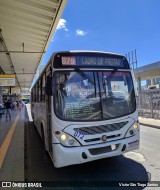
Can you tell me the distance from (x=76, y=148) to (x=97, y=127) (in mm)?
664

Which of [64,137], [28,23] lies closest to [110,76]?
[64,137]

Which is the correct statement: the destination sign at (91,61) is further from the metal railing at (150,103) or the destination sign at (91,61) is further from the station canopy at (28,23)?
the metal railing at (150,103)

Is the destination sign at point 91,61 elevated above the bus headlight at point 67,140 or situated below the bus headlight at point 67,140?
above

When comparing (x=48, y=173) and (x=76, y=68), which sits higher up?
(x=76, y=68)

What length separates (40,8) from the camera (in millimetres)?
8984

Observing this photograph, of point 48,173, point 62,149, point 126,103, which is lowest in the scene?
point 48,173

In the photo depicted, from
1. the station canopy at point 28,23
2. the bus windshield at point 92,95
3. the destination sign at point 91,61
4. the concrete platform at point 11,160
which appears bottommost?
the concrete platform at point 11,160

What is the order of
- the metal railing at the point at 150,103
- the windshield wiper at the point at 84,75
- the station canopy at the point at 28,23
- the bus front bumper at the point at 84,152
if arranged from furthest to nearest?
the metal railing at the point at 150,103, the station canopy at the point at 28,23, the windshield wiper at the point at 84,75, the bus front bumper at the point at 84,152

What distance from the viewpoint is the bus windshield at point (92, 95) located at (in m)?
4.75

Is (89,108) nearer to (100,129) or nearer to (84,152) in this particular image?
(100,129)

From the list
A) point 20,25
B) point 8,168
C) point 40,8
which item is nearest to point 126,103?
point 8,168

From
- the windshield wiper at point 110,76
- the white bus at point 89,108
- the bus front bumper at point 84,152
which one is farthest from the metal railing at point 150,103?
the bus front bumper at point 84,152

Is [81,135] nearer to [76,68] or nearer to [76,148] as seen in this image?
[76,148]

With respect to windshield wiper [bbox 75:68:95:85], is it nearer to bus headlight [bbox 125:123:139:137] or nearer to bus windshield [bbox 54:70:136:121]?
bus windshield [bbox 54:70:136:121]
